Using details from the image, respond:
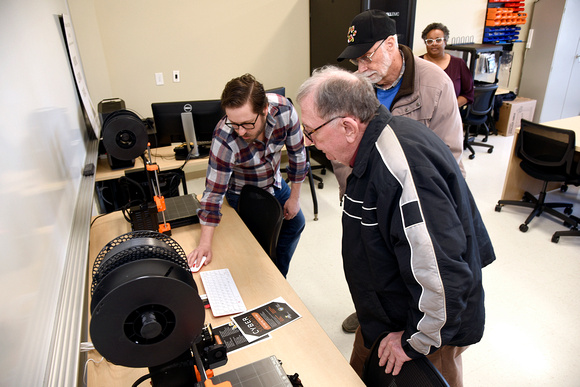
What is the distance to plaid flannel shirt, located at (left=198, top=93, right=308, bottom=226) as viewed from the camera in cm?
171

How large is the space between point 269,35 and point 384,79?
9.47 feet

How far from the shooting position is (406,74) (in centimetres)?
186

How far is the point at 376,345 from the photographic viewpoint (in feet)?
3.75

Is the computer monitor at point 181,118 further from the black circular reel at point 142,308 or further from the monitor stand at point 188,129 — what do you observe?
the black circular reel at point 142,308

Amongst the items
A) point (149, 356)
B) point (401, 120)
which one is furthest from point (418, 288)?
point (149, 356)

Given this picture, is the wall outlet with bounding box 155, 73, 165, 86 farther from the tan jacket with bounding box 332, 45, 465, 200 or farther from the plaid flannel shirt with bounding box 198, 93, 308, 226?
the tan jacket with bounding box 332, 45, 465, 200

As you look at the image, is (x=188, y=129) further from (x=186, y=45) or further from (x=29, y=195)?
(x=29, y=195)

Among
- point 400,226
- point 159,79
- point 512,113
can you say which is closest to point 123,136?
point 400,226

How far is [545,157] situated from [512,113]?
2.82 meters

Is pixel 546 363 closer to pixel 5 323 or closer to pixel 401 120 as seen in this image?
pixel 401 120

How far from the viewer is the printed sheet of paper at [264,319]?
125 cm

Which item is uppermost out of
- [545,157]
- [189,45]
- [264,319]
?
[189,45]

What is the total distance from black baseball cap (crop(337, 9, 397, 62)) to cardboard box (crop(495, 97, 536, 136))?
462 cm

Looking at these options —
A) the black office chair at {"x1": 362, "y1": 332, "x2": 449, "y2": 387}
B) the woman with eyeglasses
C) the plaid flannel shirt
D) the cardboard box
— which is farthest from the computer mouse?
the cardboard box
